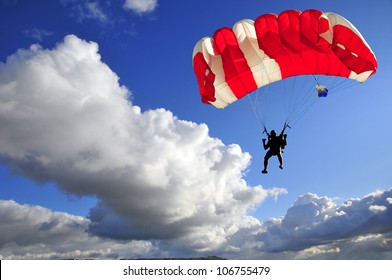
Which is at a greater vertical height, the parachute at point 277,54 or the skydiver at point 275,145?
the parachute at point 277,54

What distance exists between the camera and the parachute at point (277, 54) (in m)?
17.5

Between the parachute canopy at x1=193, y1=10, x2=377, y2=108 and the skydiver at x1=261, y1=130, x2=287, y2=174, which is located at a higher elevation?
the parachute canopy at x1=193, y1=10, x2=377, y2=108

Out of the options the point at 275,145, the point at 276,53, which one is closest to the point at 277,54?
the point at 276,53

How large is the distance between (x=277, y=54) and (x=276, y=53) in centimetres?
10

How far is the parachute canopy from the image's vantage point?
17453mm

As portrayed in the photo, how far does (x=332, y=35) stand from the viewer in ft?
57.7

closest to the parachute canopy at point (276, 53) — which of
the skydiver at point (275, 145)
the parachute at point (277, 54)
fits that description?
the parachute at point (277, 54)

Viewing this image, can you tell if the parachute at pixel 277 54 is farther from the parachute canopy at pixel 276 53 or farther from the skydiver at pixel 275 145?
the skydiver at pixel 275 145

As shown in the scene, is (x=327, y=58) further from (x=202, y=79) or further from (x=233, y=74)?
(x=202, y=79)

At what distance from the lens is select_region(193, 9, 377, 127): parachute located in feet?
57.3

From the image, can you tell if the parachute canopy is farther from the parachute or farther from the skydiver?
the skydiver

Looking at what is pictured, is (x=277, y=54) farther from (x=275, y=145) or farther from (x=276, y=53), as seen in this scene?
(x=275, y=145)

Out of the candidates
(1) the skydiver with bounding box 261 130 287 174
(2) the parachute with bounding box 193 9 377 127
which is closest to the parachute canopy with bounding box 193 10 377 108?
(2) the parachute with bounding box 193 9 377 127
